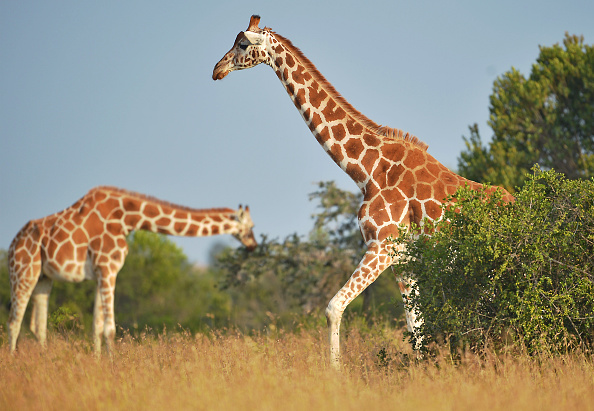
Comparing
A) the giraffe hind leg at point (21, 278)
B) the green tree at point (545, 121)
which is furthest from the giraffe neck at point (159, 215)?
the green tree at point (545, 121)

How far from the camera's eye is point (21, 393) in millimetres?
5680

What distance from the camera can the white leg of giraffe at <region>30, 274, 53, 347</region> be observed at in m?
11.8

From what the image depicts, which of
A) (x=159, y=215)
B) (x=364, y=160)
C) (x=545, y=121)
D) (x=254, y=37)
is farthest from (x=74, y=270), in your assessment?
(x=545, y=121)

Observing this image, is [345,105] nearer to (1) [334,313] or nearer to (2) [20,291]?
(1) [334,313]

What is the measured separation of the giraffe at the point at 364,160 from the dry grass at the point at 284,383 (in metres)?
0.83

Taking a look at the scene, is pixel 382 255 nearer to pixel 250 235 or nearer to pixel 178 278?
pixel 250 235

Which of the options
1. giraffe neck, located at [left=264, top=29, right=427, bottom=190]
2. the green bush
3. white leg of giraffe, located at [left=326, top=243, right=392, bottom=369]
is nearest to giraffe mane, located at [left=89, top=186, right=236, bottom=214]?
giraffe neck, located at [left=264, top=29, right=427, bottom=190]

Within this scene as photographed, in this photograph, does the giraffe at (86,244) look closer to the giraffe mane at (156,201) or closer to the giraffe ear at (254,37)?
the giraffe mane at (156,201)

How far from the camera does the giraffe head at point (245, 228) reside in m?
13.4

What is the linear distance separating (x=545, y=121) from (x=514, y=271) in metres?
14.0

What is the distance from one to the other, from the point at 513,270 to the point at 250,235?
8134 mm

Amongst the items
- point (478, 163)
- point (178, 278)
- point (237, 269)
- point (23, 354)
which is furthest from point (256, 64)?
point (178, 278)

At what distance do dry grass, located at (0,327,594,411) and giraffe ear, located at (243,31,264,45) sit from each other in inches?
162

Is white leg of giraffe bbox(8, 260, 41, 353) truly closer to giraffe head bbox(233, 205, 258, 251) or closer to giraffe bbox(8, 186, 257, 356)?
giraffe bbox(8, 186, 257, 356)
